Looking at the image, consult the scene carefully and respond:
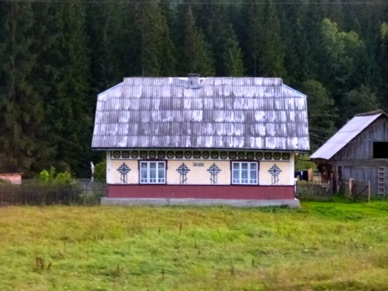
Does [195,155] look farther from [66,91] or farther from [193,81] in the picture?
[66,91]

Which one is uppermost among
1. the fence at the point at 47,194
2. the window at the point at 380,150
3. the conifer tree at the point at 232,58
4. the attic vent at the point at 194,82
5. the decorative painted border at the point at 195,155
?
the conifer tree at the point at 232,58

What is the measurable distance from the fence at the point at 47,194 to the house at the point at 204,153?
2.70 feet

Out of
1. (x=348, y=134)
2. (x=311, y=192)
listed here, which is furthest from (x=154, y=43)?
(x=311, y=192)

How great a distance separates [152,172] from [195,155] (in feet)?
6.30

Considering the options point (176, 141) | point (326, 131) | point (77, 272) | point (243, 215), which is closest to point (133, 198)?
point (176, 141)

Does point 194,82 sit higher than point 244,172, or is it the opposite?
point 194,82

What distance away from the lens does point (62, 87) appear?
45969mm

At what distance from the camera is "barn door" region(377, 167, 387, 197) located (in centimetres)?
3133

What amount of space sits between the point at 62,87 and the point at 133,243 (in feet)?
96.4

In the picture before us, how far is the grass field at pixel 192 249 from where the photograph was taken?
13211 mm

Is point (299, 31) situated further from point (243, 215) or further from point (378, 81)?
point (243, 215)

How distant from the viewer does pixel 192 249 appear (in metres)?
17.5

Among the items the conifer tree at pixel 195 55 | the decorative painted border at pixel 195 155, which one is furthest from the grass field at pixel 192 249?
the conifer tree at pixel 195 55

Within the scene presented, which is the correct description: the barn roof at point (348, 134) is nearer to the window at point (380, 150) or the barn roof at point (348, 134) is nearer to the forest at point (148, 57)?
the window at point (380, 150)
